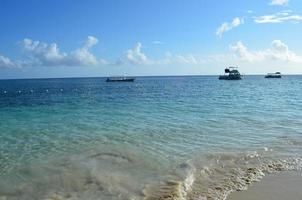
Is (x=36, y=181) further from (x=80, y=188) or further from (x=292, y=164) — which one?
(x=292, y=164)

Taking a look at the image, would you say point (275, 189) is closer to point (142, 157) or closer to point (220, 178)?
point (220, 178)

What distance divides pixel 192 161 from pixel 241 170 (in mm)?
2110

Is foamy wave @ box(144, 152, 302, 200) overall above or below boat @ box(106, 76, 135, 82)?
below

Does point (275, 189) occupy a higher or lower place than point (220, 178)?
higher

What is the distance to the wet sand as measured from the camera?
9570 millimetres

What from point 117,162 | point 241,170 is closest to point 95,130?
point 117,162

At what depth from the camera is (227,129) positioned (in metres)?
21.1

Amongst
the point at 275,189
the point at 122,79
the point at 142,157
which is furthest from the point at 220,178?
the point at 122,79

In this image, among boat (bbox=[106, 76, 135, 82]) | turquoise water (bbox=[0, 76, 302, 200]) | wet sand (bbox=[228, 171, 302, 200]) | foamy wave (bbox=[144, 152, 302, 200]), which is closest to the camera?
wet sand (bbox=[228, 171, 302, 200])

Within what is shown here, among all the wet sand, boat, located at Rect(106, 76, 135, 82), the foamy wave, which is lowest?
the foamy wave

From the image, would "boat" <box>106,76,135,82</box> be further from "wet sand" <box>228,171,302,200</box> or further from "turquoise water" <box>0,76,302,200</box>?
"wet sand" <box>228,171,302,200</box>

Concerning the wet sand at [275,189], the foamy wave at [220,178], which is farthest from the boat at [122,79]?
the wet sand at [275,189]

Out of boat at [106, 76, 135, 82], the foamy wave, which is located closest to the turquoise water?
the foamy wave

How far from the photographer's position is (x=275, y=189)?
1020 centimetres
